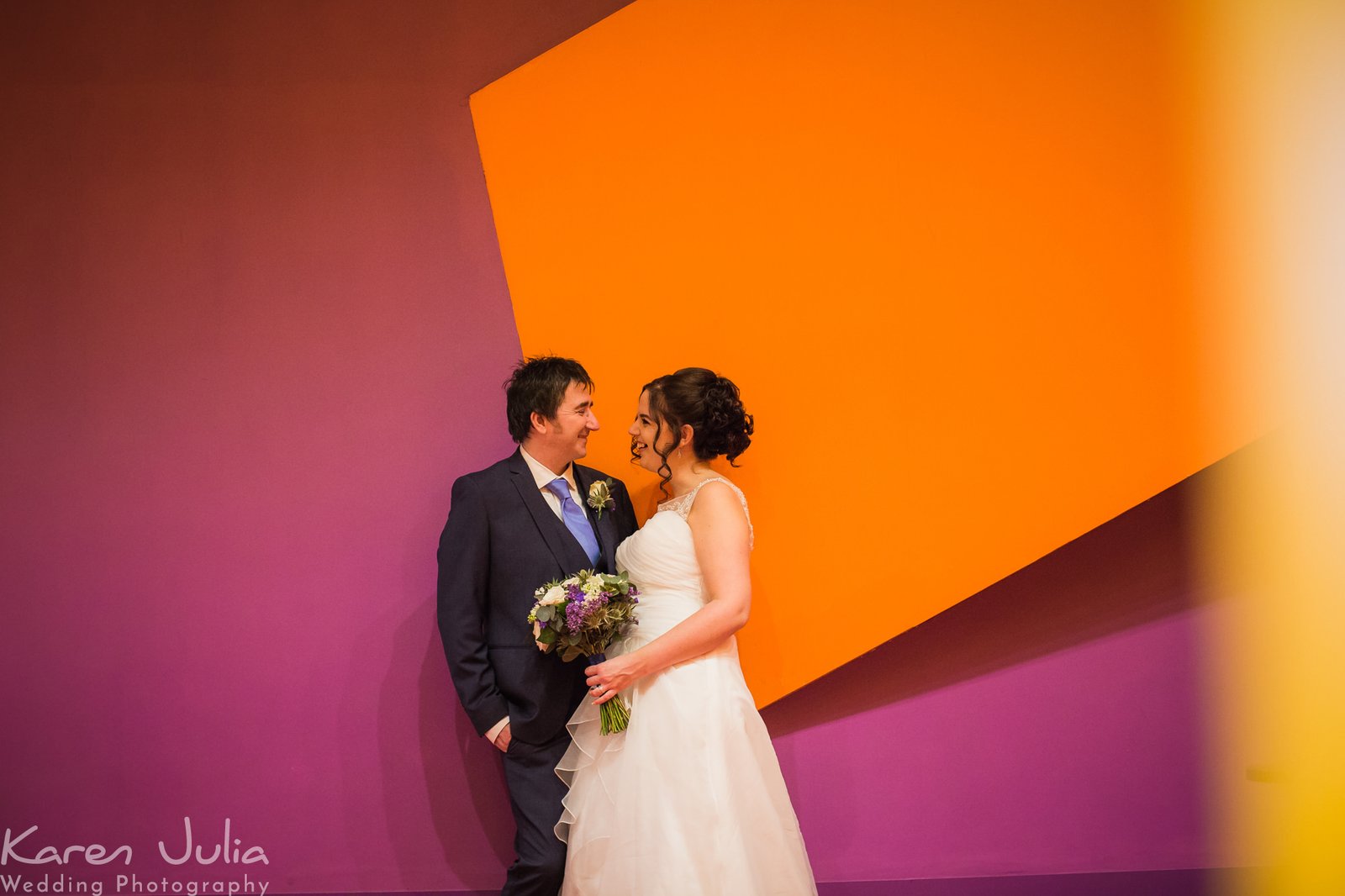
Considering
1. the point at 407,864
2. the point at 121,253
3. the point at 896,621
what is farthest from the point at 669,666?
the point at 121,253

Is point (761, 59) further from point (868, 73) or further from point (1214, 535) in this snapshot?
point (1214, 535)

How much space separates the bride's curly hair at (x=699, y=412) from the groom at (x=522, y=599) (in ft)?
0.74

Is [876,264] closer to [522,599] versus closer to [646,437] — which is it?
[646,437]

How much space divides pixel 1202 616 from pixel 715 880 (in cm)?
196

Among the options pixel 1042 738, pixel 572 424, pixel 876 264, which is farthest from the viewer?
pixel 1042 738

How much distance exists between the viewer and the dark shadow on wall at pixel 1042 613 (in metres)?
3.09

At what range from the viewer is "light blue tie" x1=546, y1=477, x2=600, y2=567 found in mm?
2795

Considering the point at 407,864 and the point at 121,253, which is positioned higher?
the point at 121,253

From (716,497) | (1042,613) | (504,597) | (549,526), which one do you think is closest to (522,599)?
(504,597)

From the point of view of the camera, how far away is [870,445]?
9.59 ft

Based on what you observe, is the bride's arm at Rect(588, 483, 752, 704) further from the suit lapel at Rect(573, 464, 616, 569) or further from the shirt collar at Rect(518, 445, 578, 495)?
the shirt collar at Rect(518, 445, 578, 495)

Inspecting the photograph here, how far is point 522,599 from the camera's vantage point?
8.69 ft

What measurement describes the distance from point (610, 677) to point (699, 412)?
0.81m

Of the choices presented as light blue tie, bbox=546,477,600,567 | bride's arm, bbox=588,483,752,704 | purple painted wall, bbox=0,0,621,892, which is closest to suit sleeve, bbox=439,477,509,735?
light blue tie, bbox=546,477,600,567
